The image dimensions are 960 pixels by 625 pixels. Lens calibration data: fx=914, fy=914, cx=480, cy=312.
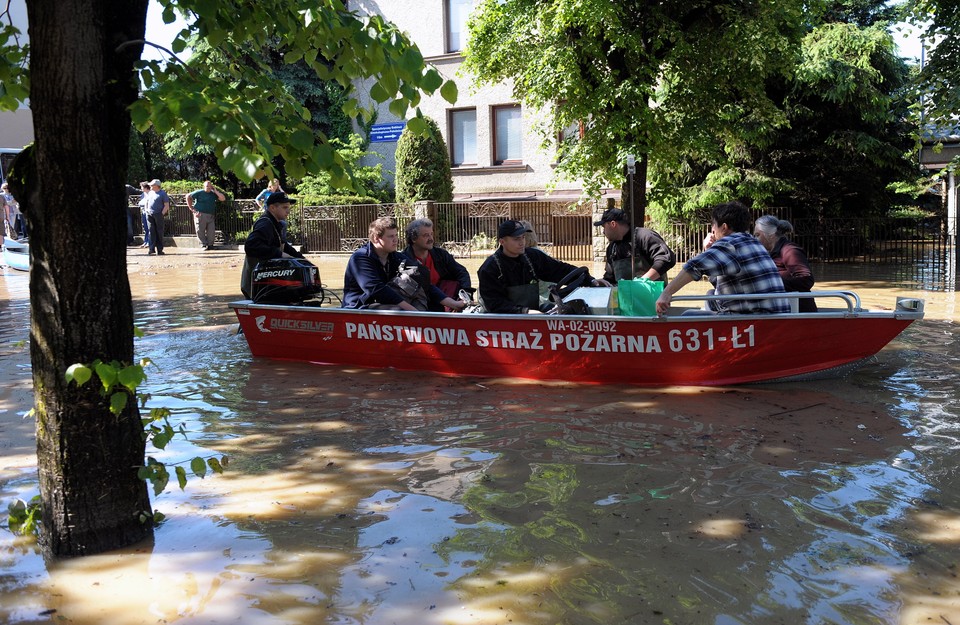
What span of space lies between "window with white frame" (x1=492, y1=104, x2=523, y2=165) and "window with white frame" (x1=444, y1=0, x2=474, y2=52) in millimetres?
2360

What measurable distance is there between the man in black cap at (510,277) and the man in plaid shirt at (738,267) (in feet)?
5.34

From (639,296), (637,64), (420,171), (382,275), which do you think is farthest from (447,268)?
(420,171)

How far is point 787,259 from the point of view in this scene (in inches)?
347

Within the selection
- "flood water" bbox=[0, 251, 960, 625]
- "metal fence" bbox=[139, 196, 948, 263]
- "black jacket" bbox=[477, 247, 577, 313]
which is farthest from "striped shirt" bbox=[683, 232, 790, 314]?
"metal fence" bbox=[139, 196, 948, 263]

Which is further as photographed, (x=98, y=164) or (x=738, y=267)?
(x=738, y=267)

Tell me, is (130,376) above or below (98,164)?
below

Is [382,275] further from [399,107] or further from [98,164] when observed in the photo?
[399,107]

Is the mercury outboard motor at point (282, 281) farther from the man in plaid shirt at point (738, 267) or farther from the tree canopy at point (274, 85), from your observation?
the tree canopy at point (274, 85)

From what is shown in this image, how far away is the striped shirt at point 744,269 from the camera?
297 inches

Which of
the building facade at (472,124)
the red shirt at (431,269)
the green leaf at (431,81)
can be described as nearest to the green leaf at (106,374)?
the green leaf at (431,81)

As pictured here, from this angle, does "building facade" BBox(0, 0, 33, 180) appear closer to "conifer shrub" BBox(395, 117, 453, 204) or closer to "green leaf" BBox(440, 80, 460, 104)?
"conifer shrub" BBox(395, 117, 453, 204)

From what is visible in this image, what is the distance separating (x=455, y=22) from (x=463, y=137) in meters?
3.49

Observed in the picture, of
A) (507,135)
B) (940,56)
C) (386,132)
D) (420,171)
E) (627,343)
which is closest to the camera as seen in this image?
(627,343)

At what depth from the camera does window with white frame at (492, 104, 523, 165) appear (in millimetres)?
27828
